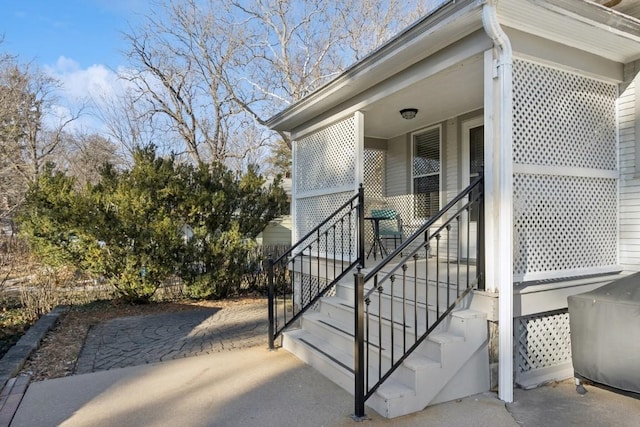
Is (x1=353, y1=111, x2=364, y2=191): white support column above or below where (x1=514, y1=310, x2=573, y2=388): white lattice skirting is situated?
above

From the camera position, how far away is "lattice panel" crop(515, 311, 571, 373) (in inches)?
137

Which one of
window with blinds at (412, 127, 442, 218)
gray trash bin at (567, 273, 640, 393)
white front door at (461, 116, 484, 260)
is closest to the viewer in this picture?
gray trash bin at (567, 273, 640, 393)

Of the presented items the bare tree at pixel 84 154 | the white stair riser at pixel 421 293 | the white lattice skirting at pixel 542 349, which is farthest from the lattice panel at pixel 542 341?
the bare tree at pixel 84 154

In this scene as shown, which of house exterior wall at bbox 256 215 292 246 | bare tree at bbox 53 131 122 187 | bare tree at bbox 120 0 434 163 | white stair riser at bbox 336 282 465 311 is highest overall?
bare tree at bbox 120 0 434 163

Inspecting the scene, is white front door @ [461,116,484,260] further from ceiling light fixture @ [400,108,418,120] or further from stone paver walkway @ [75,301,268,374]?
stone paver walkway @ [75,301,268,374]

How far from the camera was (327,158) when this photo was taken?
19.1ft

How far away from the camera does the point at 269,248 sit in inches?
379

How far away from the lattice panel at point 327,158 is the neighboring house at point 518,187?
1.85 feet

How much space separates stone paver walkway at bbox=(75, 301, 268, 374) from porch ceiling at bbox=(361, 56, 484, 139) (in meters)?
3.31

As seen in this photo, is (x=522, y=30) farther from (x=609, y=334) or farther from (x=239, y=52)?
(x=239, y=52)

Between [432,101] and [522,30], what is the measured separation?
187cm

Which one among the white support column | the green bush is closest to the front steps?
the white support column

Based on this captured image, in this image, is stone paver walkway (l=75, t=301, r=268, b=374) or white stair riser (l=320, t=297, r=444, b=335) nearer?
white stair riser (l=320, t=297, r=444, b=335)

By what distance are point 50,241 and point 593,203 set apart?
7970 mm
